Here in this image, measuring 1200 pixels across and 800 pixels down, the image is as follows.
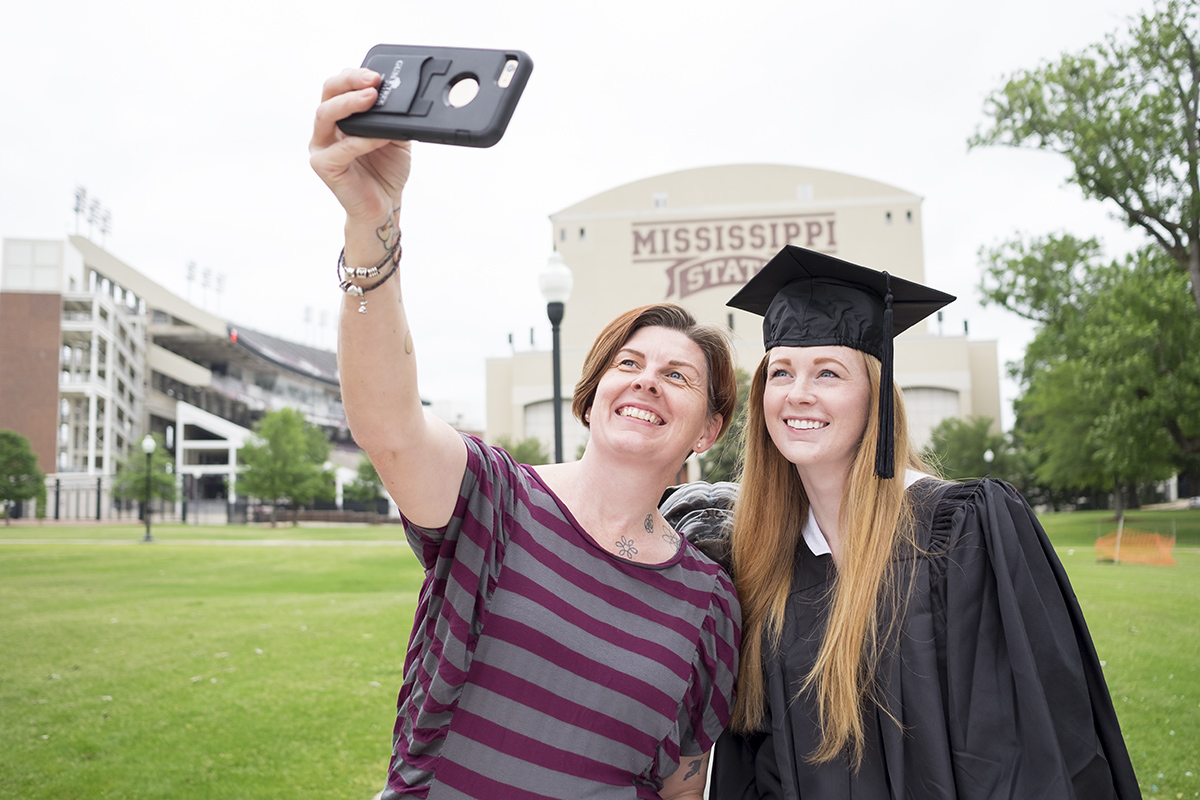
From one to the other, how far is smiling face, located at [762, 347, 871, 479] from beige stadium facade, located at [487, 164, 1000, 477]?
4871 centimetres

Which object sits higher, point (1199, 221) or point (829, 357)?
point (1199, 221)

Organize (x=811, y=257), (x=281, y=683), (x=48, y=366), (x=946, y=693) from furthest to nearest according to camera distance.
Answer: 1. (x=48, y=366)
2. (x=281, y=683)
3. (x=811, y=257)
4. (x=946, y=693)

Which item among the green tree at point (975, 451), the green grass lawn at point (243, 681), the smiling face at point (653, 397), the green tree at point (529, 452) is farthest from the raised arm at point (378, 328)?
the green tree at point (975, 451)

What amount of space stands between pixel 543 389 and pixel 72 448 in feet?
99.7

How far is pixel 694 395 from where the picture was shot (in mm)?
2436

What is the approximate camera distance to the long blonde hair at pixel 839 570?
7.45 feet

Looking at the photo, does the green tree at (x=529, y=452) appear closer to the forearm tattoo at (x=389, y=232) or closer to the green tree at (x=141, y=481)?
the green tree at (x=141, y=481)

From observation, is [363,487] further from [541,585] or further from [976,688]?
[976,688]

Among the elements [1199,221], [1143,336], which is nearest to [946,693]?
[1199,221]

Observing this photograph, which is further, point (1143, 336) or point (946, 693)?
point (1143, 336)

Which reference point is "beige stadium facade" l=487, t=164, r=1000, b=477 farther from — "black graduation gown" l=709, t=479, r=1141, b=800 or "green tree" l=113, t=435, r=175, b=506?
"black graduation gown" l=709, t=479, r=1141, b=800

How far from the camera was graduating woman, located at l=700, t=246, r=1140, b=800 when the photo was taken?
2.08 m

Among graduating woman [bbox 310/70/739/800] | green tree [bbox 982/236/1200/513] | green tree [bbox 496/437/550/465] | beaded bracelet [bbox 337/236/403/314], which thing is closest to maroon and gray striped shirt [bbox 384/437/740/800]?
graduating woman [bbox 310/70/739/800]

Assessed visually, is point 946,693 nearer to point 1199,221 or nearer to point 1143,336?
point 1199,221
